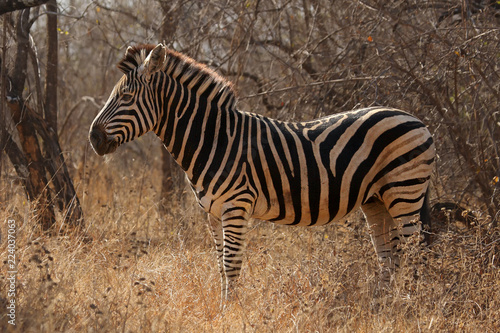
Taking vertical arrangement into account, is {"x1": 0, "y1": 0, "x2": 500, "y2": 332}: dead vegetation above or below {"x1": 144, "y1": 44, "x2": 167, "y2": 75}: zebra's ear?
below

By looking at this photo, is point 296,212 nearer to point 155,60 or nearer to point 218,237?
point 218,237

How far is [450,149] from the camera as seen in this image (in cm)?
690

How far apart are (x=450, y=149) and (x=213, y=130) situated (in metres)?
3.17

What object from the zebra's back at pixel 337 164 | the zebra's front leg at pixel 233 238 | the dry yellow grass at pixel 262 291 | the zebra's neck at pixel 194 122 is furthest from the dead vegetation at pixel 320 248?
the zebra's neck at pixel 194 122

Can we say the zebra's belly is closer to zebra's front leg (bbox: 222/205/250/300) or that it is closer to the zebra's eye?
zebra's front leg (bbox: 222/205/250/300)

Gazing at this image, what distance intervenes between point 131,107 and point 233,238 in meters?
1.39

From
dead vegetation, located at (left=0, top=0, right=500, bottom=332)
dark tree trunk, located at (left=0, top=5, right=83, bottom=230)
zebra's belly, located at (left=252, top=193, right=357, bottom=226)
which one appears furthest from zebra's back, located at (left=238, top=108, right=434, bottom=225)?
dark tree trunk, located at (left=0, top=5, right=83, bottom=230)

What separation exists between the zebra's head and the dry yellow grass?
0.83m

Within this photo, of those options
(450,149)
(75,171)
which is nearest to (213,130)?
(450,149)

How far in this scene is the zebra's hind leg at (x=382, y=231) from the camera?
5441mm

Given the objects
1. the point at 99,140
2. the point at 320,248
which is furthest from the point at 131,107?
the point at 320,248

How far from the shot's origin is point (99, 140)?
484 cm

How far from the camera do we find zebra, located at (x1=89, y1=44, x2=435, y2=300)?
5055 mm

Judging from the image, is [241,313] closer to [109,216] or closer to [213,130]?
[213,130]
